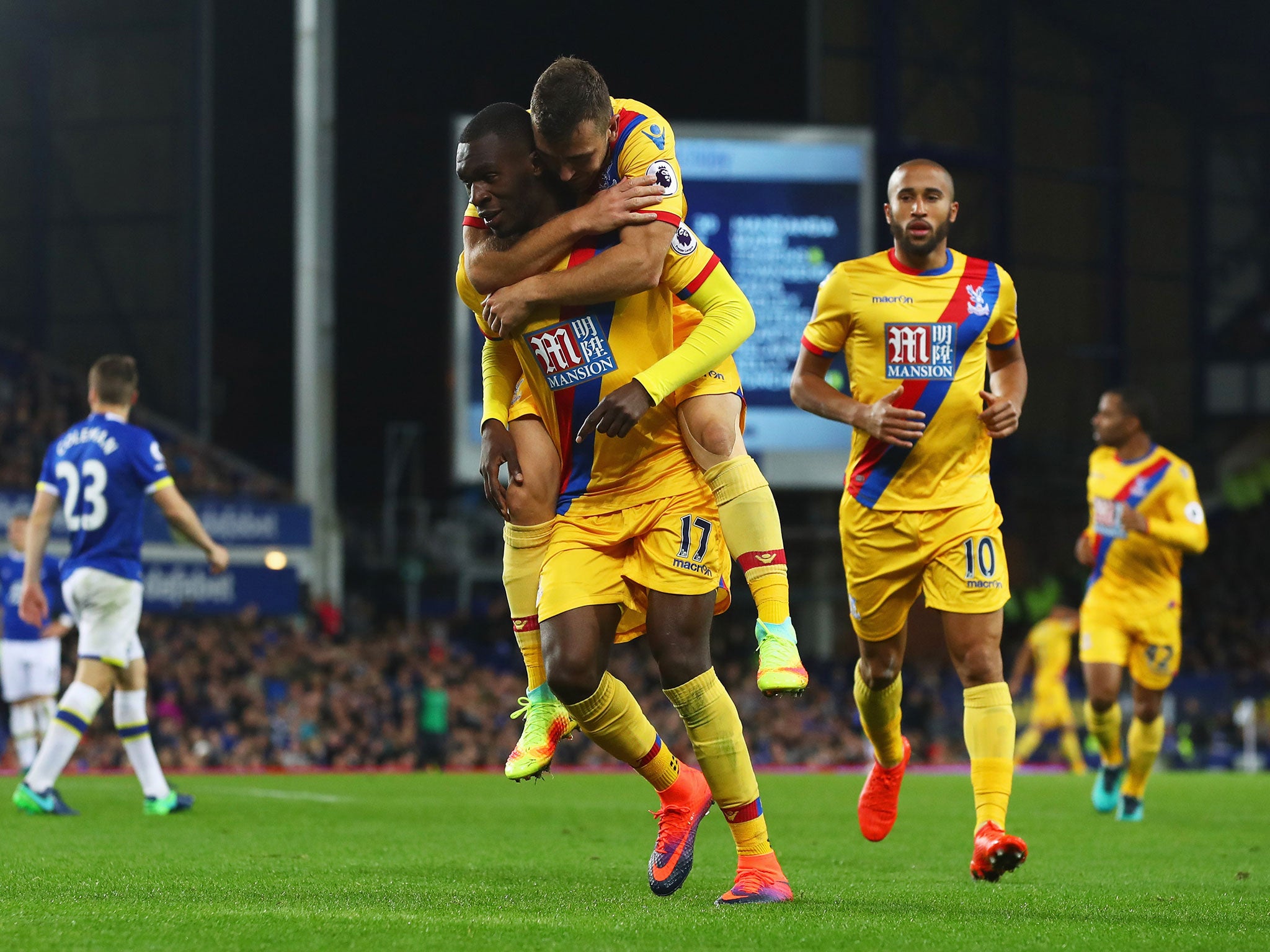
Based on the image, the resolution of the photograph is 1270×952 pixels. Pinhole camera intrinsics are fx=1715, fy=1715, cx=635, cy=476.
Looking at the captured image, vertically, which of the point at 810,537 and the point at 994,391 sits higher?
the point at 994,391

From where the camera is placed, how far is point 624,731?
201 inches

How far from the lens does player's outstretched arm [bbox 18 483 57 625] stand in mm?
8531

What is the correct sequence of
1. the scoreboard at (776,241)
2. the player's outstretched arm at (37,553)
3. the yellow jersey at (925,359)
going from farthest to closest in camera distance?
the scoreboard at (776,241) → the player's outstretched arm at (37,553) → the yellow jersey at (925,359)

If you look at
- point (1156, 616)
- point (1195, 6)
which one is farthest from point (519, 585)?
point (1195, 6)

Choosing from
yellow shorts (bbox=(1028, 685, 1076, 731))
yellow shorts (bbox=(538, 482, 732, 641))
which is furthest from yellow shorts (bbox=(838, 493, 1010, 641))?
yellow shorts (bbox=(1028, 685, 1076, 731))

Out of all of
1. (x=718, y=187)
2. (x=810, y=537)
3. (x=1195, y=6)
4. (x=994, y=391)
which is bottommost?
(x=810, y=537)

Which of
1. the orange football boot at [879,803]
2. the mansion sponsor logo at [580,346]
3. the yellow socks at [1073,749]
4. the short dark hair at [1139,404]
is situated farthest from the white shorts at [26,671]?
the yellow socks at [1073,749]

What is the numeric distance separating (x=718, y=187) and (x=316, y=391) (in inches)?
232

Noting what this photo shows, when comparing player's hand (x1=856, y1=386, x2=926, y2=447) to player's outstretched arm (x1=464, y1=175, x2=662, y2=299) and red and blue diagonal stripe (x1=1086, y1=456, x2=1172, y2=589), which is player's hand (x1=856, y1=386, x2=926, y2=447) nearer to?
player's outstretched arm (x1=464, y1=175, x2=662, y2=299)

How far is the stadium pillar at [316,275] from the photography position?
867 inches

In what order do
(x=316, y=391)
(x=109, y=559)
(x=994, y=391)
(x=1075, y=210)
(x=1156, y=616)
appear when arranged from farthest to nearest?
(x=1075, y=210), (x=316, y=391), (x=1156, y=616), (x=109, y=559), (x=994, y=391)

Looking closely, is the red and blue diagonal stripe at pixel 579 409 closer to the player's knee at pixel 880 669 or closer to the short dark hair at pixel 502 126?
the short dark hair at pixel 502 126

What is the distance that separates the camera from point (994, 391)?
6527 mm

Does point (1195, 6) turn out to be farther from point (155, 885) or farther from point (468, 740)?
point (155, 885)
